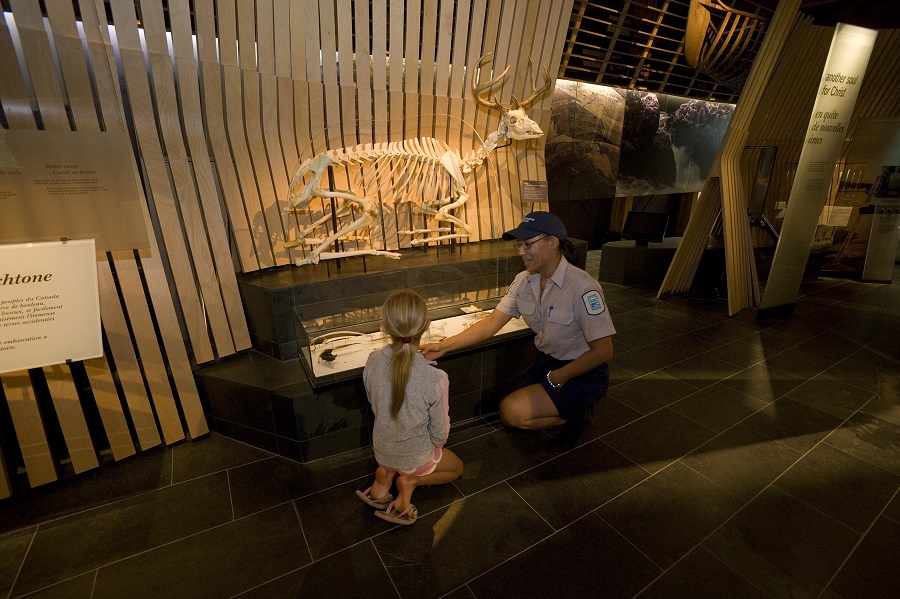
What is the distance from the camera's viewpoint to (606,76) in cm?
808

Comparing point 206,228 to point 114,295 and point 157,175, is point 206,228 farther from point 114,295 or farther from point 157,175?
point 114,295

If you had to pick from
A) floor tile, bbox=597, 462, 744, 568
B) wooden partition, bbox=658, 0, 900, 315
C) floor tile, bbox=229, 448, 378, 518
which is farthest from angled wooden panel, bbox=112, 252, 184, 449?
wooden partition, bbox=658, 0, 900, 315

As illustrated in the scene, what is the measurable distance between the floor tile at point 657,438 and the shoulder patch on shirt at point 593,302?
3.73 ft

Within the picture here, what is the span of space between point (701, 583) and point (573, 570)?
Answer: 60 cm

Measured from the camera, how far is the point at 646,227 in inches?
293

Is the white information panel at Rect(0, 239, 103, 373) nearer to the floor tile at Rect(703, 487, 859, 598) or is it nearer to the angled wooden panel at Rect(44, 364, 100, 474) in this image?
the angled wooden panel at Rect(44, 364, 100, 474)

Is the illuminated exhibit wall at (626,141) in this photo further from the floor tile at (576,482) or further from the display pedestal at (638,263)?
the floor tile at (576,482)

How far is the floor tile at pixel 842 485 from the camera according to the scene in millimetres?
2488

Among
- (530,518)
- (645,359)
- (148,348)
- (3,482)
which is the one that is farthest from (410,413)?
(645,359)

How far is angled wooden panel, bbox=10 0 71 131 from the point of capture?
2.59m

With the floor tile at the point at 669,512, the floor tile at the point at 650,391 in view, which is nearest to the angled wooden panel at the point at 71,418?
the floor tile at the point at 669,512

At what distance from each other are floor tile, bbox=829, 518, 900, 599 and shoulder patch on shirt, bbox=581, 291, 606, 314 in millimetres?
1711

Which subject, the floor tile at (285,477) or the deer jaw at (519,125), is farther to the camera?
the deer jaw at (519,125)

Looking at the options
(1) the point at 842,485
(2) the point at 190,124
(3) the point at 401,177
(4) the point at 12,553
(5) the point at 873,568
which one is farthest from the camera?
(3) the point at 401,177
